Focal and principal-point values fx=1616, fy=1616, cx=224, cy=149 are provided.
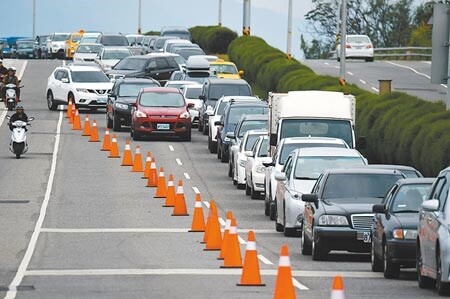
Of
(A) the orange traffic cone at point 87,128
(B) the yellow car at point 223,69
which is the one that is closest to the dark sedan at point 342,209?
(A) the orange traffic cone at point 87,128

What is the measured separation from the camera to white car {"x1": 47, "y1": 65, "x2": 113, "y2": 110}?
58625 mm

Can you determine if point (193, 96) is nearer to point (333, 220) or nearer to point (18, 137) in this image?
point (18, 137)

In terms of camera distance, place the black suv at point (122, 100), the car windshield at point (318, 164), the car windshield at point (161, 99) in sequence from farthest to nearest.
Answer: the black suv at point (122, 100) → the car windshield at point (161, 99) → the car windshield at point (318, 164)

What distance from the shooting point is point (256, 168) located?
35.1 metres

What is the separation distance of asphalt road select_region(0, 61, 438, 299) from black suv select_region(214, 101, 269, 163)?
0.66m

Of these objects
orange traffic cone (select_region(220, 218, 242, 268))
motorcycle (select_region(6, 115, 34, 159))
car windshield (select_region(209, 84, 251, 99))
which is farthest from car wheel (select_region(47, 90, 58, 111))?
orange traffic cone (select_region(220, 218, 242, 268))

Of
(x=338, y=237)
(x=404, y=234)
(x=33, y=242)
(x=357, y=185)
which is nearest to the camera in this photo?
(x=404, y=234)

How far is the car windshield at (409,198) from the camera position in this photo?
21328mm

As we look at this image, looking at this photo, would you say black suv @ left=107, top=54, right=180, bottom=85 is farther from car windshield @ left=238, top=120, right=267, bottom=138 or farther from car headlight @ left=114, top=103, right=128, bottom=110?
car windshield @ left=238, top=120, right=267, bottom=138

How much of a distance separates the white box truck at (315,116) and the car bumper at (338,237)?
38.4 ft

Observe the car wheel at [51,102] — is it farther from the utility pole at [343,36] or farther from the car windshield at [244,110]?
the car windshield at [244,110]

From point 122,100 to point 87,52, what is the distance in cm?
3295

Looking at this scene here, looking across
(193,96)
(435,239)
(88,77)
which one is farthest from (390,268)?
(88,77)

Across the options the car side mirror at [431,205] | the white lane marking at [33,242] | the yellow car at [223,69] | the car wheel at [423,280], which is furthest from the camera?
the yellow car at [223,69]
